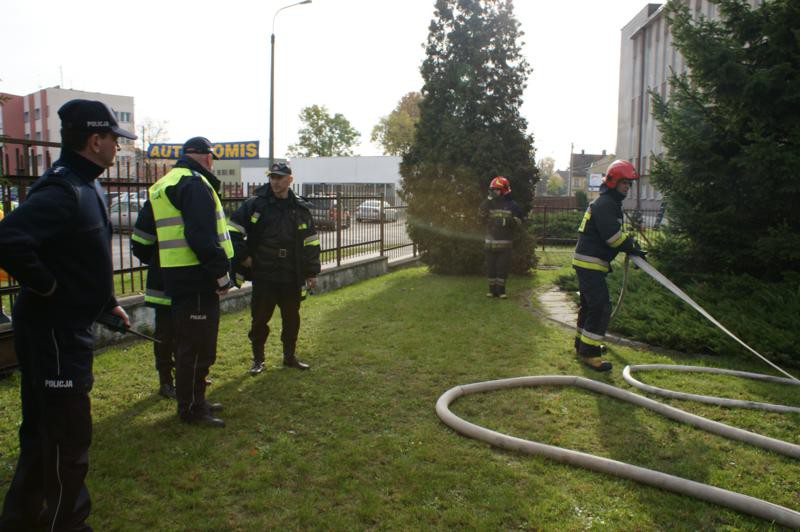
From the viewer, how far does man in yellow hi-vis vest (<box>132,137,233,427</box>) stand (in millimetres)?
4035

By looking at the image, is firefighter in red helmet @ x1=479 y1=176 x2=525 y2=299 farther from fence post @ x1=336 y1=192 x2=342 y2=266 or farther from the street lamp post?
the street lamp post

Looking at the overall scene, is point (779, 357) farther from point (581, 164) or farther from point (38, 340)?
point (581, 164)

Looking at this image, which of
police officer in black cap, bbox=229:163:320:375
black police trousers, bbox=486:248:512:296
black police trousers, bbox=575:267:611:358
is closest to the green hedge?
black police trousers, bbox=575:267:611:358

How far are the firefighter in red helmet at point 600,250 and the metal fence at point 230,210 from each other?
354 cm

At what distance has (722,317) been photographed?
688cm

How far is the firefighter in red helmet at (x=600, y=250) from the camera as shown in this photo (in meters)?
5.98

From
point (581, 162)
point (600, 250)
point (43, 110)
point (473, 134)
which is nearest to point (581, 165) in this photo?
point (581, 162)

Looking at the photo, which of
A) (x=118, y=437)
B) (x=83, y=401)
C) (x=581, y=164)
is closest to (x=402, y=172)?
(x=118, y=437)

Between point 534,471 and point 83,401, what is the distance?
2572 mm

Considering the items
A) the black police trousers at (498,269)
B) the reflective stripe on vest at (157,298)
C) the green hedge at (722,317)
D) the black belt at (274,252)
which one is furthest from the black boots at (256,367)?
the black police trousers at (498,269)

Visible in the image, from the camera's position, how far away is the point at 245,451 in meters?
Answer: 3.93

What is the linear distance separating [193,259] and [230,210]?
467cm

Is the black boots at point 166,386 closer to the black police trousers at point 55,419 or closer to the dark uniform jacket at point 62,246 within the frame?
the black police trousers at point 55,419

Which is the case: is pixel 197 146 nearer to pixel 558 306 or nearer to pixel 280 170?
pixel 280 170
